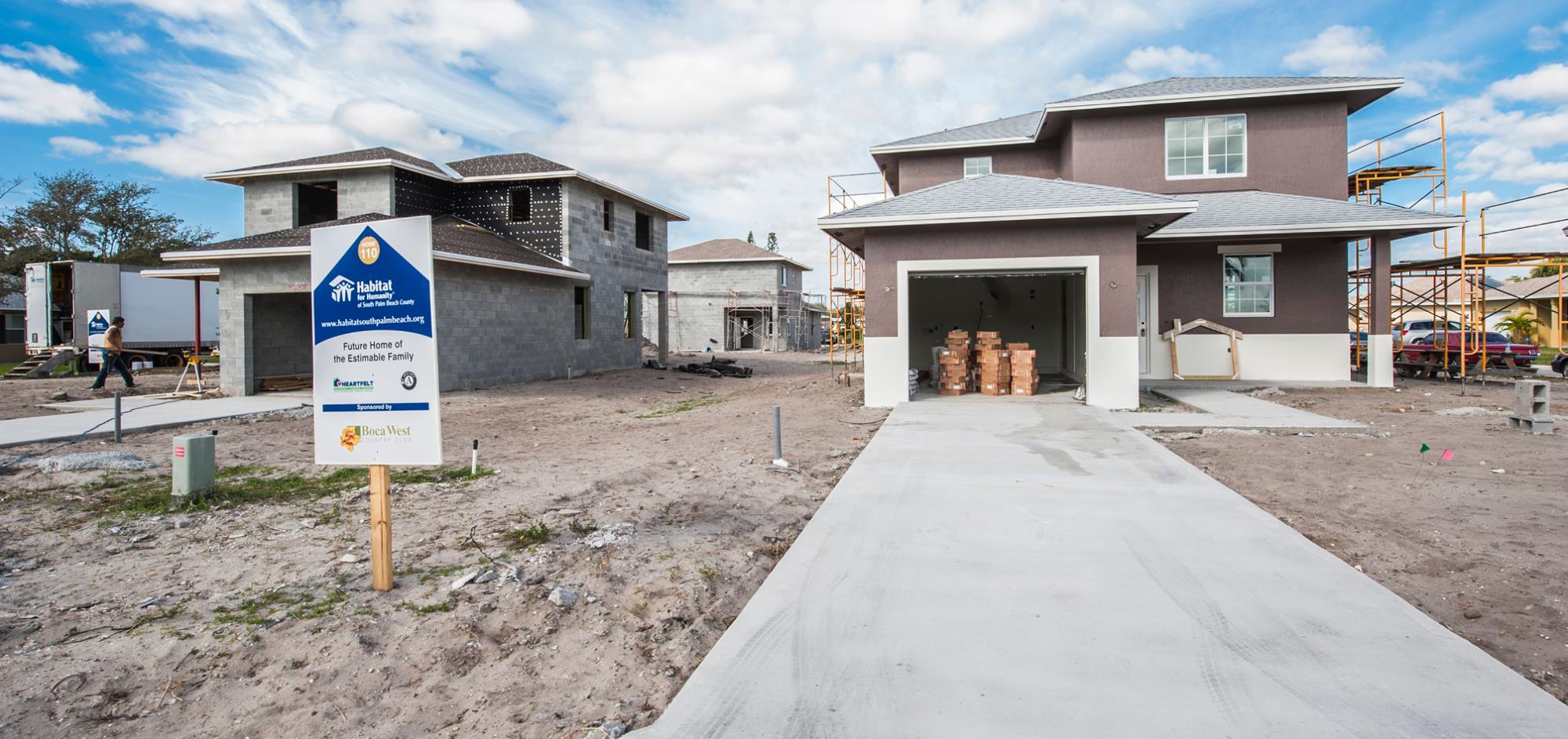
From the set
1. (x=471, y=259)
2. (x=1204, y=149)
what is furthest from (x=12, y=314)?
(x=1204, y=149)

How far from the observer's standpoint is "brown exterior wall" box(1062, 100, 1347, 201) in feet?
56.1

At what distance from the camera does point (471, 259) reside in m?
16.4

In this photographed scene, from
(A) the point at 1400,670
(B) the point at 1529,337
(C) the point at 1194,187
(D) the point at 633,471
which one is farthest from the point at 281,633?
(B) the point at 1529,337

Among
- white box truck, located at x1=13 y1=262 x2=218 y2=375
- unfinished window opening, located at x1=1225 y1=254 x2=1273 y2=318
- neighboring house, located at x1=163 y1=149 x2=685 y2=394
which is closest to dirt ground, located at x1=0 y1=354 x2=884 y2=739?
neighboring house, located at x1=163 y1=149 x2=685 y2=394

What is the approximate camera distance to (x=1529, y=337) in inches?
1287

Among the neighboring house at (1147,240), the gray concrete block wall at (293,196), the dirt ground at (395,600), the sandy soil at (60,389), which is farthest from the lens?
the gray concrete block wall at (293,196)

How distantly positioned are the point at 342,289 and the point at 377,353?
0.44 m

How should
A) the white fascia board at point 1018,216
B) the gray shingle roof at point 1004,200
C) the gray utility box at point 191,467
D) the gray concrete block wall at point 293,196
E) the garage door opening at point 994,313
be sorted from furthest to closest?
the gray concrete block wall at point 293,196 < the garage door opening at point 994,313 < the gray shingle roof at point 1004,200 < the white fascia board at point 1018,216 < the gray utility box at point 191,467

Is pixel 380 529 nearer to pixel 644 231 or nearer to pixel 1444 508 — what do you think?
pixel 1444 508

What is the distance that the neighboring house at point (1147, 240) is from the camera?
12.9 m

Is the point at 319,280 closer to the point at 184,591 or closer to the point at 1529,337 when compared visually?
the point at 184,591

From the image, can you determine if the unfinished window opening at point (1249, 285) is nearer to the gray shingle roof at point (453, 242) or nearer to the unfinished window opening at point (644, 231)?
the gray shingle roof at point (453, 242)

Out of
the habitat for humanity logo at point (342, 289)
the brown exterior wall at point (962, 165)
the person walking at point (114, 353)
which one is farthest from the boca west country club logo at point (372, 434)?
the brown exterior wall at point (962, 165)

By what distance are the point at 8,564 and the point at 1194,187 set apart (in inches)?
792
